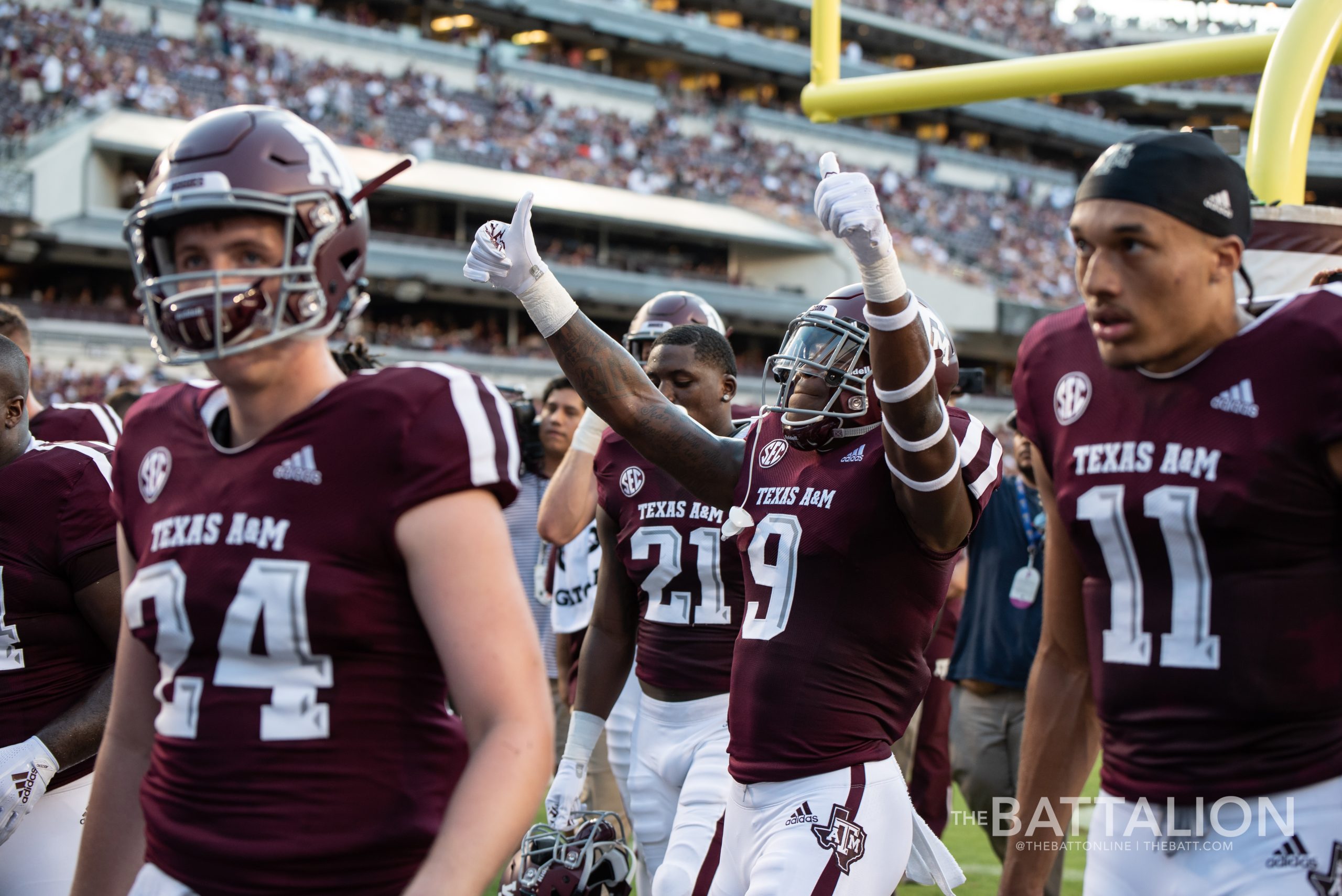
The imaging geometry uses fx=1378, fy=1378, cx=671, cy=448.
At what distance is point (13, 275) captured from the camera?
2650 centimetres

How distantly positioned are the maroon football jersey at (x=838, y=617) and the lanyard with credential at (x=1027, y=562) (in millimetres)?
2450

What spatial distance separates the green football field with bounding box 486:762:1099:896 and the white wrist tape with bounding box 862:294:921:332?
351cm

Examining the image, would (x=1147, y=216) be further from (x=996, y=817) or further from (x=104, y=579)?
(x=996, y=817)

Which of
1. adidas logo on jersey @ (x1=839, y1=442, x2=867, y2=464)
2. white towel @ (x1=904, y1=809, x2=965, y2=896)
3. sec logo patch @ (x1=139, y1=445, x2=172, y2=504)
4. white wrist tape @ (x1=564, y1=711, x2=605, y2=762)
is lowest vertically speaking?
white wrist tape @ (x1=564, y1=711, x2=605, y2=762)

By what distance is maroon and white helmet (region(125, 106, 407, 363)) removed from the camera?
6.36 ft

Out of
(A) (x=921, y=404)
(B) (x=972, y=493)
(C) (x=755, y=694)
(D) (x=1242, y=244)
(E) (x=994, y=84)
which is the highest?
(E) (x=994, y=84)

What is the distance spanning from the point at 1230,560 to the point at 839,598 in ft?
3.76

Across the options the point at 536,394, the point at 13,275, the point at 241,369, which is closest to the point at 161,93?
the point at 13,275

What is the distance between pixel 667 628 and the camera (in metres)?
4.32

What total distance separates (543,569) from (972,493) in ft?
13.5

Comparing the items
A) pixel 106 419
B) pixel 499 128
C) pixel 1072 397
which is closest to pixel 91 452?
pixel 106 419

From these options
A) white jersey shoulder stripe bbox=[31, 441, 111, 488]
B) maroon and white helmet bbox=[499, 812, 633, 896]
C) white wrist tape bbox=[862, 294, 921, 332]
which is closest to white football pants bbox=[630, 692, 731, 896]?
maroon and white helmet bbox=[499, 812, 633, 896]

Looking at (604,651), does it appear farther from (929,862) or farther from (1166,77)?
(1166,77)

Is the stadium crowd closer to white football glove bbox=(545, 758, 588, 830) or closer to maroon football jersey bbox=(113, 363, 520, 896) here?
white football glove bbox=(545, 758, 588, 830)
